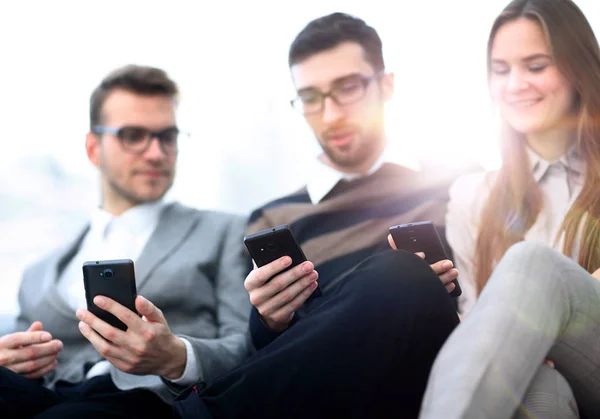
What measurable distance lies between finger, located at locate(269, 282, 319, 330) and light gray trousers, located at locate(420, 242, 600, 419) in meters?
0.50

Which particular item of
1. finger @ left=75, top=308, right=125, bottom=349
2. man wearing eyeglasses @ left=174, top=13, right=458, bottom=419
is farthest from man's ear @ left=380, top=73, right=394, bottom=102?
finger @ left=75, top=308, right=125, bottom=349

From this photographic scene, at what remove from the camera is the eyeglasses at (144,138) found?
6.32ft

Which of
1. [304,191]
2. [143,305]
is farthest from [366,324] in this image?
[304,191]

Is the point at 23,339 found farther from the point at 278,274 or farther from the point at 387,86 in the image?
the point at 387,86

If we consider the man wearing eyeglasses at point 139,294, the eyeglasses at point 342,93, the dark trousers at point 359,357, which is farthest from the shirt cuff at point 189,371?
the eyeglasses at point 342,93

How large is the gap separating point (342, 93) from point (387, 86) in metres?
0.17

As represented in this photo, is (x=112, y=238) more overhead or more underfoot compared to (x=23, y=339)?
more overhead

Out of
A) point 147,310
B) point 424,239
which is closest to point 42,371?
point 147,310

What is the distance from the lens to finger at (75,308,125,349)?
4.33 ft

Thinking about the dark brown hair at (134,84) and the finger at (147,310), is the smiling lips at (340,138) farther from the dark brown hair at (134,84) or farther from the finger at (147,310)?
→ the finger at (147,310)

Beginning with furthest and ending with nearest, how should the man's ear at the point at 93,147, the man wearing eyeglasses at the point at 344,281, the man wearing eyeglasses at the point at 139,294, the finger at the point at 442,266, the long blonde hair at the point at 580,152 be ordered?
1. the man's ear at the point at 93,147
2. the long blonde hair at the point at 580,152
3. the man wearing eyeglasses at the point at 139,294
4. the finger at the point at 442,266
5. the man wearing eyeglasses at the point at 344,281

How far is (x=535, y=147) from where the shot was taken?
1680 mm

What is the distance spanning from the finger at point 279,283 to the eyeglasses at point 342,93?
2.54 ft

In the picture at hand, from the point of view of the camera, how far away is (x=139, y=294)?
175 centimetres
